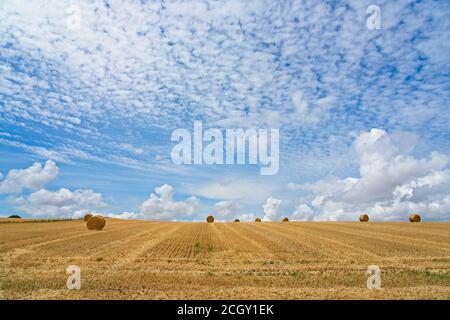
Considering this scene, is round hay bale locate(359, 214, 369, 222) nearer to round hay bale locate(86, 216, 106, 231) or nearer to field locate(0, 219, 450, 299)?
field locate(0, 219, 450, 299)

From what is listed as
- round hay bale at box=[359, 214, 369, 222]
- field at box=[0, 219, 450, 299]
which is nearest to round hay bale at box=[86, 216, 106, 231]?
field at box=[0, 219, 450, 299]

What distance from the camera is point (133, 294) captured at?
11602mm

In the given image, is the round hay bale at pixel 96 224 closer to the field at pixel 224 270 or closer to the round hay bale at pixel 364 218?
the field at pixel 224 270

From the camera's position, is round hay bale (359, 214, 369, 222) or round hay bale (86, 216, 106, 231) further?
round hay bale (359, 214, 369, 222)

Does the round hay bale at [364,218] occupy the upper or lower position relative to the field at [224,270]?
upper

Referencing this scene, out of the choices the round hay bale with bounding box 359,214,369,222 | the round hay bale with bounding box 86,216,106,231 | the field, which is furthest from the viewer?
the round hay bale with bounding box 359,214,369,222

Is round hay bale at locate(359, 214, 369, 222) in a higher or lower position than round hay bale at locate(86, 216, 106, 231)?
higher

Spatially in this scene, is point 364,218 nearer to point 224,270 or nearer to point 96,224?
point 96,224

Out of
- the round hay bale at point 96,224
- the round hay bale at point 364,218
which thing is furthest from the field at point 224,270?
the round hay bale at point 364,218

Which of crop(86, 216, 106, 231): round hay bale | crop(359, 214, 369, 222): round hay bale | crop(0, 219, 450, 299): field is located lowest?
crop(0, 219, 450, 299): field

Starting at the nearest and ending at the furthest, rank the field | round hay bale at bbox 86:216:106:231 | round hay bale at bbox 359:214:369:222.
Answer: the field → round hay bale at bbox 86:216:106:231 → round hay bale at bbox 359:214:369:222

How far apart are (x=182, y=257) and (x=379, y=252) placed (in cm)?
1102
